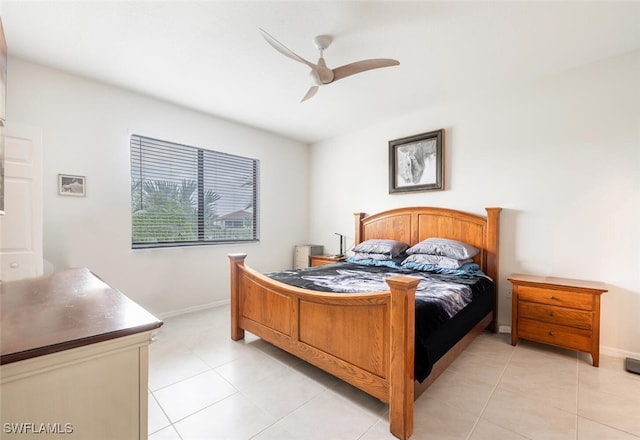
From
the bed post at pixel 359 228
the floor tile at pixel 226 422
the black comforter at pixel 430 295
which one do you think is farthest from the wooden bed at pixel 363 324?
the bed post at pixel 359 228

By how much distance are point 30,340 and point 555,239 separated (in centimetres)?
367

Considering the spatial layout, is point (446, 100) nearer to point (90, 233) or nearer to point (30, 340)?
point (30, 340)

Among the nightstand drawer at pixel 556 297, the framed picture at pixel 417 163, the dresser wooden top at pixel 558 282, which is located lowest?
the nightstand drawer at pixel 556 297

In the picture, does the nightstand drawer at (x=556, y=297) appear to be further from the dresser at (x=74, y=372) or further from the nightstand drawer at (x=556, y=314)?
the dresser at (x=74, y=372)

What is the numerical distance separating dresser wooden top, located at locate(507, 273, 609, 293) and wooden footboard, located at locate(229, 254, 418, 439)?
1.73m

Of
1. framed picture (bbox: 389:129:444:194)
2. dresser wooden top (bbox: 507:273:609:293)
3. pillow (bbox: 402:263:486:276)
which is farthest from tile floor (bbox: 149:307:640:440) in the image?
framed picture (bbox: 389:129:444:194)

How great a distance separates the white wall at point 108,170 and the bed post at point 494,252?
10.6 feet

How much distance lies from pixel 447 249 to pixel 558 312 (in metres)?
1.03

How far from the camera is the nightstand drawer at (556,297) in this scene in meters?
2.29

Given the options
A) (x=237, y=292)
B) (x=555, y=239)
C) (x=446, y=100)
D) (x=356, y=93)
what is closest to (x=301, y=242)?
(x=237, y=292)

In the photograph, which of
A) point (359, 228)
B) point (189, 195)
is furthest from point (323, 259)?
point (189, 195)

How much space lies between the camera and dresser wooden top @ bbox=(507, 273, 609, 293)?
229cm

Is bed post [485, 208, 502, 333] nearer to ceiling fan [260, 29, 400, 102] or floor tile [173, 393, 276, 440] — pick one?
ceiling fan [260, 29, 400, 102]

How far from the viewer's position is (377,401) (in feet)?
5.98
